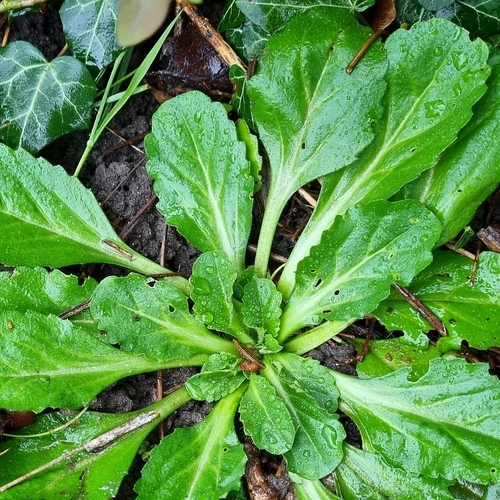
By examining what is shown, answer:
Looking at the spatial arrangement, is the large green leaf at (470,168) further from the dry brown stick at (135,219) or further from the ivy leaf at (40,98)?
the ivy leaf at (40,98)

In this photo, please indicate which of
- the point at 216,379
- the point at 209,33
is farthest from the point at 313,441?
the point at 209,33

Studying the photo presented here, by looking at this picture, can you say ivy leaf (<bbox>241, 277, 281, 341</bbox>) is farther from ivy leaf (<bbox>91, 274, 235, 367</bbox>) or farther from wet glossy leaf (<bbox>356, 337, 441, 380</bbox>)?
wet glossy leaf (<bbox>356, 337, 441, 380</bbox>)

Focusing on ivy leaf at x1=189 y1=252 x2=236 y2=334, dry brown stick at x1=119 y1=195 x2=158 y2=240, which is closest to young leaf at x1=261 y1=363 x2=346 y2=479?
ivy leaf at x1=189 y1=252 x2=236 y2=334

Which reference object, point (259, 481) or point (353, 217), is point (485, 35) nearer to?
point (353, 217)

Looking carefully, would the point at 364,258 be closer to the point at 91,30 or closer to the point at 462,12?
the point at 462,12

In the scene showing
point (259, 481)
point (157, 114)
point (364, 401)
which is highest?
point (157, 114)

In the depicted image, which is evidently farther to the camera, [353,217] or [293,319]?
Result: [293,319]

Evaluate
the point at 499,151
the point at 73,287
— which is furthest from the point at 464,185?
the point at 73,287

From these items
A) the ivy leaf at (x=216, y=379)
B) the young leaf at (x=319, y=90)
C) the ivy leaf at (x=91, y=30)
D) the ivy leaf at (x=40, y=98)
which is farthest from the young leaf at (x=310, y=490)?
the ivy leaf at (x=91, y=30)
